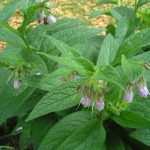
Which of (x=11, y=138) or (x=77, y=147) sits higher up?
(x=77, y=147)

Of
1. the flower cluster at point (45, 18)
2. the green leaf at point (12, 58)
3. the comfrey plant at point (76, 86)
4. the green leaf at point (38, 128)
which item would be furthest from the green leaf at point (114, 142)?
the flower cluster at point (45, 18)

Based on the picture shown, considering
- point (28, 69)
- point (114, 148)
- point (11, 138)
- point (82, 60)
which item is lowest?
point (11, 138)

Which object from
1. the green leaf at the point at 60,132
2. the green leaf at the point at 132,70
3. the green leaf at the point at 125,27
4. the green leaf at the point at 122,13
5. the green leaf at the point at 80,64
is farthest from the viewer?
the green leaf at the point at 122,13

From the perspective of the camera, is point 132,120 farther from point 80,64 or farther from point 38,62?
point 38,62

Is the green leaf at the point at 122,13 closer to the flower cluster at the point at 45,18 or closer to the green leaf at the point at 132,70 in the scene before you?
the flower cluster at the point at 45,18

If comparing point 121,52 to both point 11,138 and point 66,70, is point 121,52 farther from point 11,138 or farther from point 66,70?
point 11,138

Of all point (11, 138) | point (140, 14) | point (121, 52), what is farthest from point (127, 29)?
point (11, 138)

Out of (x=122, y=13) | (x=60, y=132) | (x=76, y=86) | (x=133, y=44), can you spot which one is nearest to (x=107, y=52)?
(x=133, y=44)
